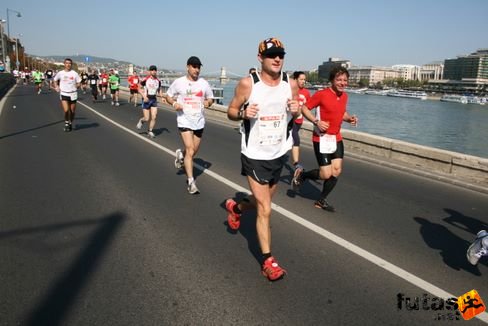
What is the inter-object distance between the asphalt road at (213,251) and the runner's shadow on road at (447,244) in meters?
0.01

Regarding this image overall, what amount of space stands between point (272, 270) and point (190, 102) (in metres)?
3.89

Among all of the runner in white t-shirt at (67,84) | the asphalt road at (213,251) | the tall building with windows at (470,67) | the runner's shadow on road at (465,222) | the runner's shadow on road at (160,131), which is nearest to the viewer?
the asphalt road at (213,251)

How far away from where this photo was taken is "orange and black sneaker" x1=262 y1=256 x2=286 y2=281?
3.45m

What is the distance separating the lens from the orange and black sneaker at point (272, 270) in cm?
345

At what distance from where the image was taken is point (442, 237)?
4762 mm

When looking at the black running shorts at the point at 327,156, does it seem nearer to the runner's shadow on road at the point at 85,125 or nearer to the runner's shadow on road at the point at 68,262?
the runner's shadow on road at the point at 68,262

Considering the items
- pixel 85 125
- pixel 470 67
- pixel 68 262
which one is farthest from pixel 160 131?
pixel 470 67

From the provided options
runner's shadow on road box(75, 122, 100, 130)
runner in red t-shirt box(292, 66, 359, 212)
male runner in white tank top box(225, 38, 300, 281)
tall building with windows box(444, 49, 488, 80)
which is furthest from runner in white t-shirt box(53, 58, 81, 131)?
tall building with windows box(444, 49, 488, 80)

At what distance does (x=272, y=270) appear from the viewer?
11.4 feet

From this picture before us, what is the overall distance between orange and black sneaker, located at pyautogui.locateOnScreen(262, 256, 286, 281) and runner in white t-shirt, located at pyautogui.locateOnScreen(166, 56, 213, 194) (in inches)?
128

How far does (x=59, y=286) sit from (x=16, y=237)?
134cm

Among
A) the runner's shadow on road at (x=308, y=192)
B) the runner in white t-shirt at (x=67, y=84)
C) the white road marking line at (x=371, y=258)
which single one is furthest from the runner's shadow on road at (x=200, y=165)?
the runner in white t-shirt at (x=67, y=84)

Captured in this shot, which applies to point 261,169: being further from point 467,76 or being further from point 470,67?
point 467,76

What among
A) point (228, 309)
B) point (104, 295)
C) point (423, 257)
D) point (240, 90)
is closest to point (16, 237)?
point (104, 295)
